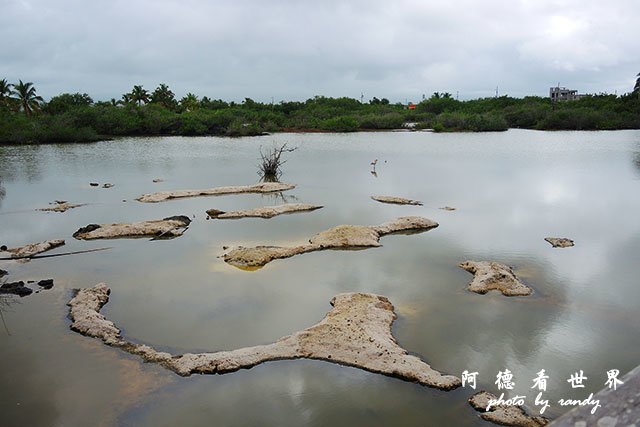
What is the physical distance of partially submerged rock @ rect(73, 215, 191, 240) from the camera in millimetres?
8547

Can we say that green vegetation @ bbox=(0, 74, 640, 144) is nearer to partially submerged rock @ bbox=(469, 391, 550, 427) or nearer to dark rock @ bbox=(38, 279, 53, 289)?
dark rock @ bbox=(38, 279, 53, 289)

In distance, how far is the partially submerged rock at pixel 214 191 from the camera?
12008 mm

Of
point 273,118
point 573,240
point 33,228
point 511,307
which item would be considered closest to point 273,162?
point 33,228

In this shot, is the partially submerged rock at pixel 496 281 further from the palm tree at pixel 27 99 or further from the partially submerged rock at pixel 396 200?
the palm tree at pixel 27 99

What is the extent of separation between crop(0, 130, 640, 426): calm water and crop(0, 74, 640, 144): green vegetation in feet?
58.5

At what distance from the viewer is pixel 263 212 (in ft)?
33.9

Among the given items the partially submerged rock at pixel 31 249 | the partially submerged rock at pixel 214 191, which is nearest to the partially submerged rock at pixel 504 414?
the partially submerged rock at pixel 31 249

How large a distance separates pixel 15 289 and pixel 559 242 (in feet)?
27.0

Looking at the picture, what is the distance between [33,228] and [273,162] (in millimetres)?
8161

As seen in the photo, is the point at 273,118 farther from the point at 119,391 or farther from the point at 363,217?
the point at 119,391

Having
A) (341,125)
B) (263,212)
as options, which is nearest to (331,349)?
(263,212)

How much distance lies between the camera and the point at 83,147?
25.7 metres

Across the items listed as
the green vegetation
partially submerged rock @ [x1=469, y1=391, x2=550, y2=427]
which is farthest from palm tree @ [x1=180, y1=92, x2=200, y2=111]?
partially submerged rock @ [x1=469, y1=391, x2=550, y2=427]

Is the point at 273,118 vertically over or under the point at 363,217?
over
